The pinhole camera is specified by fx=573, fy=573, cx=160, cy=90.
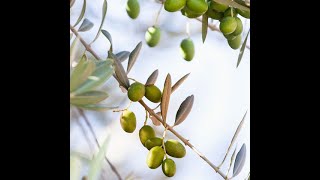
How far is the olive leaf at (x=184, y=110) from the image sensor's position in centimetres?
95

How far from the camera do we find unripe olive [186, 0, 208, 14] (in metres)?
0.94

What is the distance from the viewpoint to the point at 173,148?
2.95ft

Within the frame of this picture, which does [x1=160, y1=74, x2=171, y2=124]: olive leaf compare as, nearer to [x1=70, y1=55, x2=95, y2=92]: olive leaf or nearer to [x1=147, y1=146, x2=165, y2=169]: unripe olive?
[x1=147, y1=146, x2=165, y2=169]: unripe olive

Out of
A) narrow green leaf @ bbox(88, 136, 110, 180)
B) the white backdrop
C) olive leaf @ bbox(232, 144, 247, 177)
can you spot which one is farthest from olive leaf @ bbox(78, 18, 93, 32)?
olive leaf @ bbox(232, 144, 247, 177)

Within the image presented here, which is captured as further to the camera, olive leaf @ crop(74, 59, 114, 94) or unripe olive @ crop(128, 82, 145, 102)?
unripe olive @ crop(128, 82, 145, 102)

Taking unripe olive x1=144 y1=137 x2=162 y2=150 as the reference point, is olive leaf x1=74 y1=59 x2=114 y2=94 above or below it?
above

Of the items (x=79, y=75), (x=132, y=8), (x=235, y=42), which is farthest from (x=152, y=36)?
(x=79, y=75)

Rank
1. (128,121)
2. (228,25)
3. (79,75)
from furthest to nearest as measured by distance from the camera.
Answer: (228,25), (128,121), (79,75)

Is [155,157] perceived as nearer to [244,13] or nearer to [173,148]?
[173,148]

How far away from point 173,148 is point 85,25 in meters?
0.24

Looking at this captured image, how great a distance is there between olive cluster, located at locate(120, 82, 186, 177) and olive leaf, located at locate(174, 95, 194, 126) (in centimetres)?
A: 5
